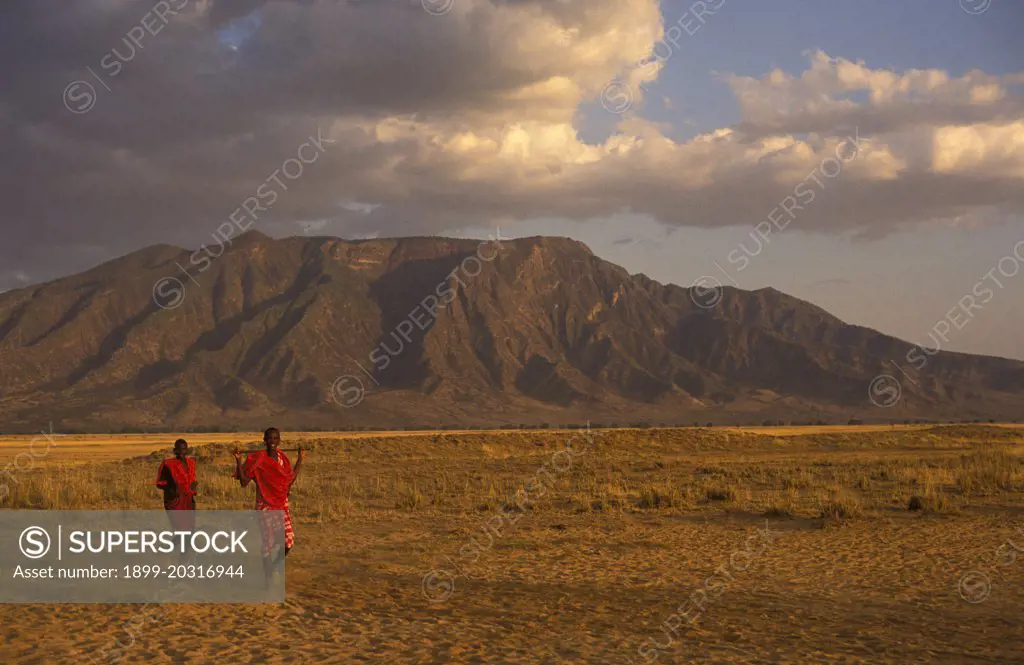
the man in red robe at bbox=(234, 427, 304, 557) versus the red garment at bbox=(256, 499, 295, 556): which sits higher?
the man in red robe at bbox=(234, 427, 304, 557)

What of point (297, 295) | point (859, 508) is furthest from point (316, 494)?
point (297, 295)

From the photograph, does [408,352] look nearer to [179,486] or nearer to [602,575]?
[602,575]

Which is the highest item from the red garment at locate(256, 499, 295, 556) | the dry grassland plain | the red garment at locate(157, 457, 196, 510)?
the red garment at locate(157, 457, 196, 510)

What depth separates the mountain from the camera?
132 meters

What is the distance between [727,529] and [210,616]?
11.4 meters

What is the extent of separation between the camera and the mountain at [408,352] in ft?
433

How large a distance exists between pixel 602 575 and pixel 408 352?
13960cm

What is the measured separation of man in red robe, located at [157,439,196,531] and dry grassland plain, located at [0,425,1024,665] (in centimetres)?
115

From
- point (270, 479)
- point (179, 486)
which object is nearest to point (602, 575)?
point (270, 479)

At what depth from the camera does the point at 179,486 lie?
11383 mm

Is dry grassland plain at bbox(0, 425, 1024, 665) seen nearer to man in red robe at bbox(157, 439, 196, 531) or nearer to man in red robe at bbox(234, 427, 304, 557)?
man in red robe at bbox(234, 427, 304, 557)

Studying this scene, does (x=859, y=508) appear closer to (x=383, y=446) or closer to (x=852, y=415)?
(x=383, y=446)

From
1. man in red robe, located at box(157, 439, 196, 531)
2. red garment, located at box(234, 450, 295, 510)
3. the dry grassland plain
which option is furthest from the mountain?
red garment, located at box(234, 450, 295, 510)

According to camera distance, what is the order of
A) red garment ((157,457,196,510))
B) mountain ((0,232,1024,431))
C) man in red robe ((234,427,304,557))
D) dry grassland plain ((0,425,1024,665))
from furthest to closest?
mountain ((0,232,1024,431)), red garment ((157,457,196,510)), man in red robe ((234,427,304,557)), dry grassland plain ((0,425,1024,665))
